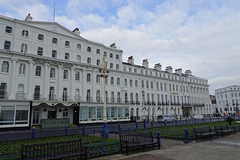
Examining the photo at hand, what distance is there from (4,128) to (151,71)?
39.3m

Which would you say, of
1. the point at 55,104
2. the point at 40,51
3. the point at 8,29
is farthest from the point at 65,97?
the point at 8,29

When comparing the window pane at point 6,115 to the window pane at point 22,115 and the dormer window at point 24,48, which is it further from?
the dormer window at point 24,48

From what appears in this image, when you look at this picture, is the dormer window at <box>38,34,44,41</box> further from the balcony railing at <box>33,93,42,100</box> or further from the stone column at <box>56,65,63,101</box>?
the balcony railing at <box>33,93,42,100</box>

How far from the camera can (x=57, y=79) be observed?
105ft

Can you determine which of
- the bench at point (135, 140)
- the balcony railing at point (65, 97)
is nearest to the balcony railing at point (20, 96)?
the balcony railing at point (65, 97)

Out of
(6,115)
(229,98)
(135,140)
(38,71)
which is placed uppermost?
(38,71)

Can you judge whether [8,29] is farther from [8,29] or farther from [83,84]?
[83,84]

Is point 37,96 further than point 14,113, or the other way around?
point 37,96

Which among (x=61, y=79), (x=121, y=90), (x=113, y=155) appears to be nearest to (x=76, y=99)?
(x=61, y=79)

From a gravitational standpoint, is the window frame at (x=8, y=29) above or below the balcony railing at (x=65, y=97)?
above

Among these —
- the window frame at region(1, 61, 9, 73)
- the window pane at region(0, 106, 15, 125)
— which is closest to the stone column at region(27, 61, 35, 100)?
the window frame at region(1, 61, 9, 73)

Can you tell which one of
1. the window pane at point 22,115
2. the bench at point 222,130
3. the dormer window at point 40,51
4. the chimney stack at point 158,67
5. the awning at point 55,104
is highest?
the chimney stack at point 158,67

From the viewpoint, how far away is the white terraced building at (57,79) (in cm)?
2705

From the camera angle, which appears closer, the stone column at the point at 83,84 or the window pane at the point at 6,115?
the window pane at the point at 6,115
